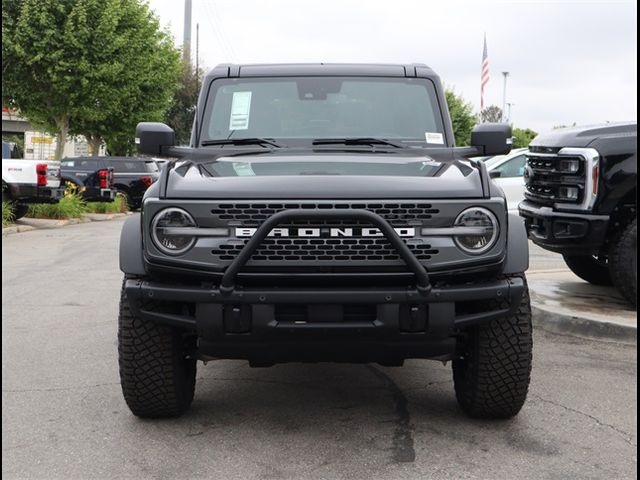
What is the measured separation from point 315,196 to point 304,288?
1.37ft

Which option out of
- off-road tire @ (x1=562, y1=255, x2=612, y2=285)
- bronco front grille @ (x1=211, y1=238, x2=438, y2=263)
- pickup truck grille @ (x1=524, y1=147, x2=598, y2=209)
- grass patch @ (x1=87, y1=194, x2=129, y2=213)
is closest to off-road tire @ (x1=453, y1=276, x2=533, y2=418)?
bronco front grille @ (x1=211, y1=238, x2=438, y2=263)

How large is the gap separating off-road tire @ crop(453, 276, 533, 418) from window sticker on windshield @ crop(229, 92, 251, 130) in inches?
78.4

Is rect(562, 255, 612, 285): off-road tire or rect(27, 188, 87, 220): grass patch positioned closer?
rect(562, 255, 612, 285): off-road tire

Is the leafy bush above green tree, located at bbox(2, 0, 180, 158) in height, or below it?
below

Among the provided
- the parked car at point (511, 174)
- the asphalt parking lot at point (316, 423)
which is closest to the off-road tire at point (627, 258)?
the asphalt parking lot at point (316, 423)

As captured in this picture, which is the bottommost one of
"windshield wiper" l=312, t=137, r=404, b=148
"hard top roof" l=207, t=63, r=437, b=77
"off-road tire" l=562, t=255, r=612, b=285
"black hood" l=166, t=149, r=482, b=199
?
"off-road tire" l=562, t=255, r=612, b=285

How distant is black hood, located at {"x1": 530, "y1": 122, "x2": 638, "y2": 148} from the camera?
693 cm

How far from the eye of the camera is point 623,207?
6.86 m

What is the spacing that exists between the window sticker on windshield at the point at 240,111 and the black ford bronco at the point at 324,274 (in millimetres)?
954

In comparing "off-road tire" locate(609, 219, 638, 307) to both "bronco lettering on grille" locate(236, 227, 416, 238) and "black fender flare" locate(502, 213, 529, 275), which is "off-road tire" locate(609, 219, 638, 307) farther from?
"bronco lettering on grille" locate(236, 227, 416, 238)

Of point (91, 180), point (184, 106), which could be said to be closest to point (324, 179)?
point (91, 180)

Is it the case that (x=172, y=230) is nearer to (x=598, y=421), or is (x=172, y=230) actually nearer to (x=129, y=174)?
(x=598, y=421)

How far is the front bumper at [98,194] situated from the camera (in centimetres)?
2250

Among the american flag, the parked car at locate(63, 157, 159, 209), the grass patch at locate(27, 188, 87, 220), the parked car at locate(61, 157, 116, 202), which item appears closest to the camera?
the grass patch at locate(27, 188, 87, 220)
